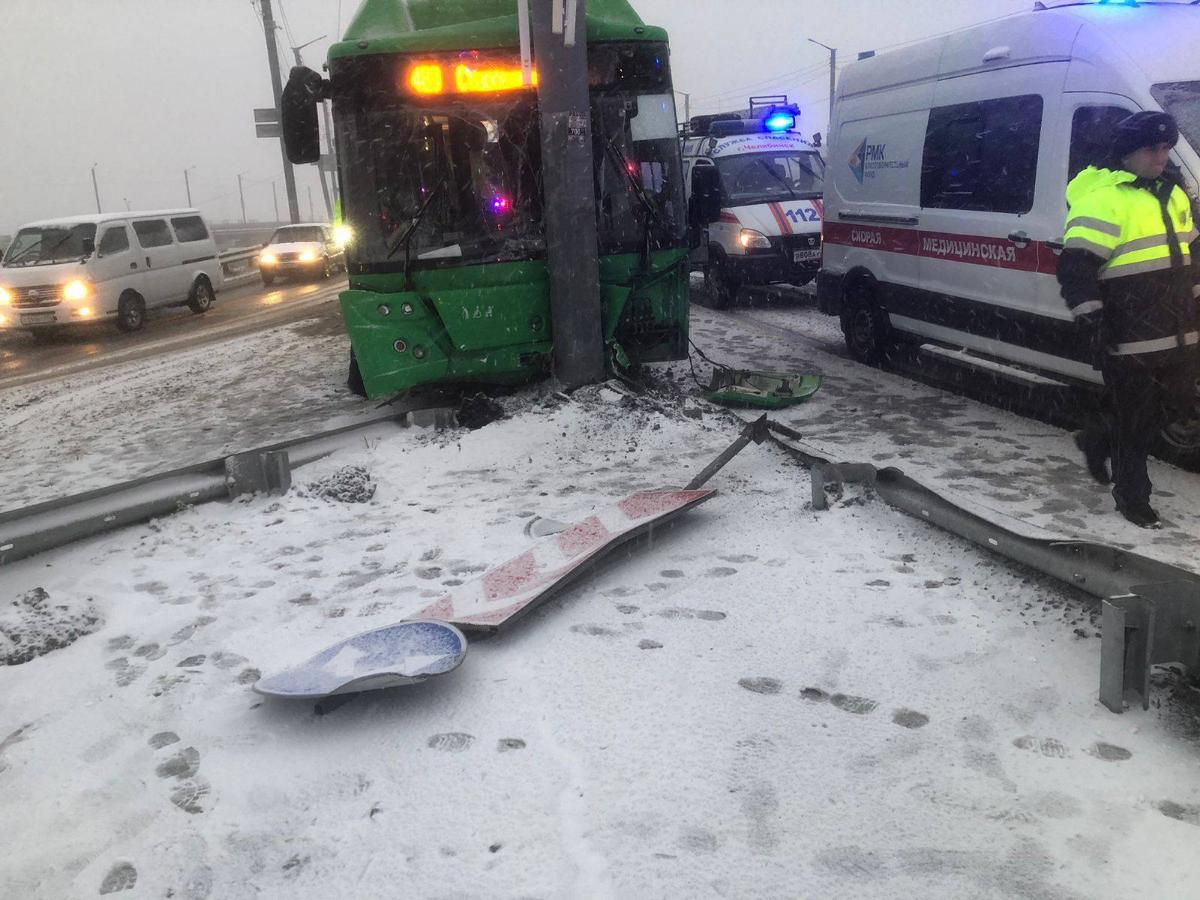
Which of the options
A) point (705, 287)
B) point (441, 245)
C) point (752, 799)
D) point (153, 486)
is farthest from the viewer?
point (705, 287)

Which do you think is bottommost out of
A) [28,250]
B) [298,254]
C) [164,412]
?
[164,412]

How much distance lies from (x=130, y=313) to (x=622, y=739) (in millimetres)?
17283

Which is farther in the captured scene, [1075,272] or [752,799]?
[1075,272]

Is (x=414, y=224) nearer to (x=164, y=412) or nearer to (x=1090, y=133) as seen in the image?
(x=164, y=412)

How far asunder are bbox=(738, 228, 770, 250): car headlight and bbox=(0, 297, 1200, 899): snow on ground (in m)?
7.99

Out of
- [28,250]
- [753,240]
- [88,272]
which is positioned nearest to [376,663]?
[753,240]

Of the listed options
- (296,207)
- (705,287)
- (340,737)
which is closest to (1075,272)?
(340,737)

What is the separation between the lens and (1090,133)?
6.00m

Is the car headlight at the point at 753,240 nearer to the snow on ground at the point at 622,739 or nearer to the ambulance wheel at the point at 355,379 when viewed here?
the ambulance wheel at the point at 355,379

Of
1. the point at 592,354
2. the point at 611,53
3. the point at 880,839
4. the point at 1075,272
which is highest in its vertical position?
the point at 611,53

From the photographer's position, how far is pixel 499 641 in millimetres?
3727

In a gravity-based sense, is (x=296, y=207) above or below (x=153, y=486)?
above

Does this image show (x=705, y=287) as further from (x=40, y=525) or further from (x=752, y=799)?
(x=752, y=799)

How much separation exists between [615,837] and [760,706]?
813 millimetres
